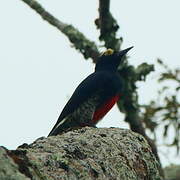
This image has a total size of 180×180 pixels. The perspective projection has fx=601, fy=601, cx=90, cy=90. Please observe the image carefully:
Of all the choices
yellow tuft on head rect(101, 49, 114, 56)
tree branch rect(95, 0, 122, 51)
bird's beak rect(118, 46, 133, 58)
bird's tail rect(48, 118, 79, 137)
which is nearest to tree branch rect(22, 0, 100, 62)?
tree branch rect(95, 0, 122, 51)

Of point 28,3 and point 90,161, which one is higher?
point 28,3

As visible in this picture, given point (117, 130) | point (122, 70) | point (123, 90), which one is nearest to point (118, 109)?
point (123, 90)

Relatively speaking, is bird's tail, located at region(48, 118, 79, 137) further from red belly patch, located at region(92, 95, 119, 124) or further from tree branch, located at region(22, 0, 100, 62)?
tree branch, located at region(22, 0, 100, 62)

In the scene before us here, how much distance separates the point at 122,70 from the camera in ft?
21.6

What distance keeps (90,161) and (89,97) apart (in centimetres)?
380

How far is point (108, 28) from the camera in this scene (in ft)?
20.0

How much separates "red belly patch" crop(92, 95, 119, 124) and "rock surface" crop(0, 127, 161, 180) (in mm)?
2869

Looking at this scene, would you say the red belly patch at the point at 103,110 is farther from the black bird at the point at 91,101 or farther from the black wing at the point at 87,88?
the black wing at the point at 87,88

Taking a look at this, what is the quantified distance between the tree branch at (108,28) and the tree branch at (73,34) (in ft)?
0.61

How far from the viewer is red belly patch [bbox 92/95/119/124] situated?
608cm

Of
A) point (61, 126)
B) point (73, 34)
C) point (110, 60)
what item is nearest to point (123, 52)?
point (110, 60)

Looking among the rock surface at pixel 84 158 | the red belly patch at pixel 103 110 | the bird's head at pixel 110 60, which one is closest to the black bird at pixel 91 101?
the red belly patch at pixel 103 110

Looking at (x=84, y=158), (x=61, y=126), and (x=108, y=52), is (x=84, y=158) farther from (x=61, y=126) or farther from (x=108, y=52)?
(x=108, y=52)

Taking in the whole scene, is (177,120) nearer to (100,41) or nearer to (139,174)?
(100,41)
